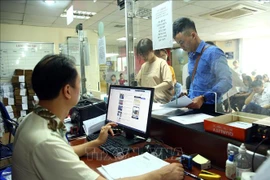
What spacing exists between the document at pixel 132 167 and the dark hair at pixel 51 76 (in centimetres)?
43

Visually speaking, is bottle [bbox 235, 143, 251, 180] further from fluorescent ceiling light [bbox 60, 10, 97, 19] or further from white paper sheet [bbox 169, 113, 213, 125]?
fluorescent ceiling light [bbox 60, 10, 97, 19]

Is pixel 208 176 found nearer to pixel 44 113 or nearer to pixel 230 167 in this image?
pixel 230 167

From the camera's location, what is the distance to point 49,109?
2.87ft

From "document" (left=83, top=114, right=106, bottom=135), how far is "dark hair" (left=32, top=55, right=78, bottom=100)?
0.74 metres

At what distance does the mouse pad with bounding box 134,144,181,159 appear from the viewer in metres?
1.12

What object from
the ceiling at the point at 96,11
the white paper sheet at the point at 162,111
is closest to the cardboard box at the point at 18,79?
A: the ceiling at the point at 96,11

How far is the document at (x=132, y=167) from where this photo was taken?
94 centimetres

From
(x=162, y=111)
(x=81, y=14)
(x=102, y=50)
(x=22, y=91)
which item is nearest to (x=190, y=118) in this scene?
(x=162, y=111)

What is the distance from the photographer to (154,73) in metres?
2.09

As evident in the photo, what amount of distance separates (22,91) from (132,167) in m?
4.64

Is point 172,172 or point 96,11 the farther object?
point 96,11

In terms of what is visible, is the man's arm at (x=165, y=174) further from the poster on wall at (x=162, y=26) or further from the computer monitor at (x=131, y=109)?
the poster on wall at (x=162, y=26)

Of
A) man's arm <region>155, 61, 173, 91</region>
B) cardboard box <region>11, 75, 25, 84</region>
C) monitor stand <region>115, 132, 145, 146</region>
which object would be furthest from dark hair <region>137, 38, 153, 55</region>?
cardboard box <region>11, 75, 25, 84</region>

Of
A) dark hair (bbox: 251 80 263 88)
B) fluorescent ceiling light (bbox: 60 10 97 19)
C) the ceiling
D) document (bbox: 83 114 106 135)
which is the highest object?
fluorescent ceiling light (bbox: 60 10 97 19)
